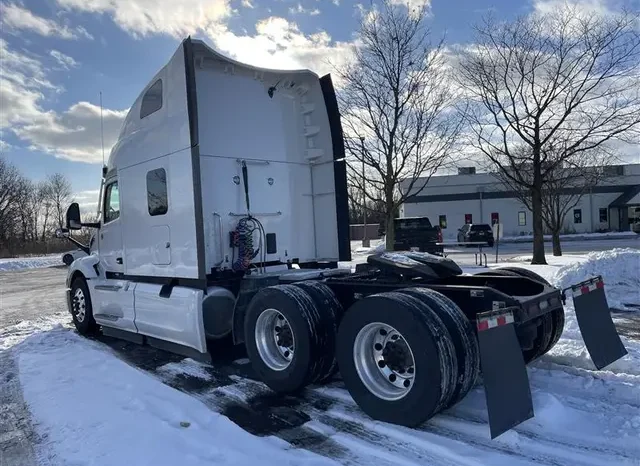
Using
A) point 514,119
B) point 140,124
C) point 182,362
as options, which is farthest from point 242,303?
point 514,119

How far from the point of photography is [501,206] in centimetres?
4884

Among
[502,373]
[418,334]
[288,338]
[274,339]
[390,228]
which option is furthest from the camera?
[390,228]

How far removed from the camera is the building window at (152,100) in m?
6.41

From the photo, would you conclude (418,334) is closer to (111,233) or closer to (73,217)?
(111,233)

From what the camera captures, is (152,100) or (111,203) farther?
(111,203)

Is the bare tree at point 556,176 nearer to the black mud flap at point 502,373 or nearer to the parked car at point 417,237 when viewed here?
the parked car at point 417,237

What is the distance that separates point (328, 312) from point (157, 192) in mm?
2977

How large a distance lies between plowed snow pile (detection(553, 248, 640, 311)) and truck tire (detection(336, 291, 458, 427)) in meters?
7.29

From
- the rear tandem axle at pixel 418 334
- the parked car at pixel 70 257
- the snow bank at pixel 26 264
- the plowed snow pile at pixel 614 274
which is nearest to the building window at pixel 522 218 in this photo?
the plowed snow pile at pixel 614 274

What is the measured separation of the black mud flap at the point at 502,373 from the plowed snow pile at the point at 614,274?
23.2ft

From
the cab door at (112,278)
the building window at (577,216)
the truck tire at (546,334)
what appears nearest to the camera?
the truck tire at (546,334)

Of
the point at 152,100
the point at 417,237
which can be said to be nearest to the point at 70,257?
the point at 152,100

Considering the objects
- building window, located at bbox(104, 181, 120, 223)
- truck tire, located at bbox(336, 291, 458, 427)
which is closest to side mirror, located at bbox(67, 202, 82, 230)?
building window, located at bbox(104, 181, 120, 223)

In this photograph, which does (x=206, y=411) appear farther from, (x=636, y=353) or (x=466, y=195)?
(x=466, y=195)
